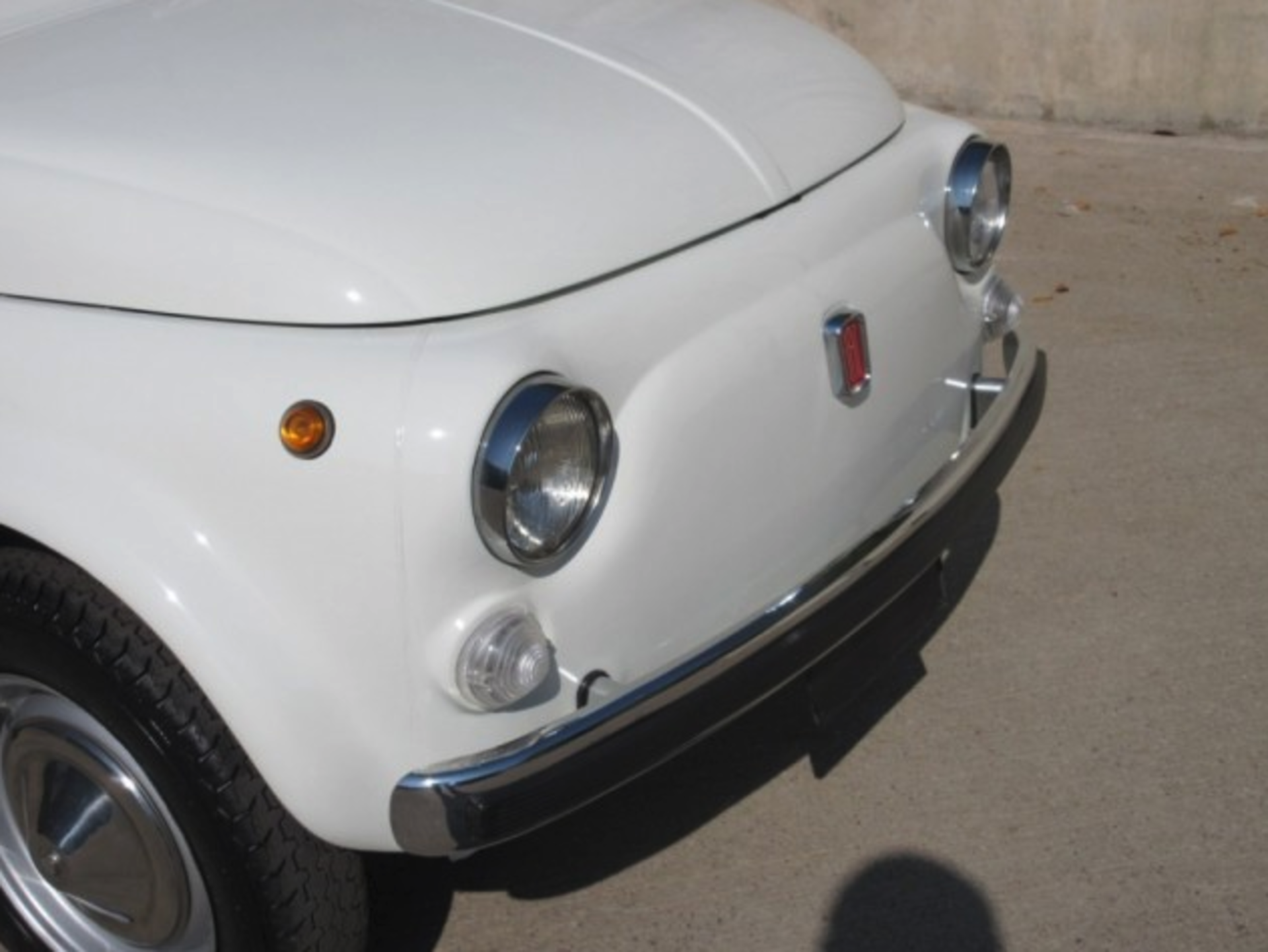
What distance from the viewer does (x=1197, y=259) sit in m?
5.52

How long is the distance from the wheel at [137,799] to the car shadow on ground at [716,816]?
0.38 meters

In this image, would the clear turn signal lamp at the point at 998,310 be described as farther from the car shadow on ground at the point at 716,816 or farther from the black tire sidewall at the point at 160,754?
the black tire sidewall at the point at 160,754

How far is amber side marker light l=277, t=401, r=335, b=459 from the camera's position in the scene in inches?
84.7

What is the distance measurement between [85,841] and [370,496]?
79cm

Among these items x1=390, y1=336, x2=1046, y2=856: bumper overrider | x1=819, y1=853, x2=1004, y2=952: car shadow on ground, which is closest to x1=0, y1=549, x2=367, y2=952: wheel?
x1=390, y1=336, x2=1046, y2=856: bumper overrider

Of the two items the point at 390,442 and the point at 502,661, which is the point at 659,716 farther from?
the point at 390,442

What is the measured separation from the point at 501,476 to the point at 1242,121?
515cm

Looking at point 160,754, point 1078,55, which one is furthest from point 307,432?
point 1078,55

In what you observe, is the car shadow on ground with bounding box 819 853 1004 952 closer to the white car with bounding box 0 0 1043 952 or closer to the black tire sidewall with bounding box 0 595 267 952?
the white car with bounding box 0 0 1043 952

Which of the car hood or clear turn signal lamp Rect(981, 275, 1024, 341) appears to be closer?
the car hood

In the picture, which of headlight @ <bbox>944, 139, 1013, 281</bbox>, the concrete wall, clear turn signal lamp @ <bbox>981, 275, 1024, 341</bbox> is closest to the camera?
headlight @ <bbox>944, 139, 1013, 281</bbox>

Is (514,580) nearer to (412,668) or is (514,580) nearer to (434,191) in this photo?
(412,668)

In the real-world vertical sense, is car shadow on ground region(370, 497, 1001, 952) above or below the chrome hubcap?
below

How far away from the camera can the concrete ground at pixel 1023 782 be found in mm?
2844
